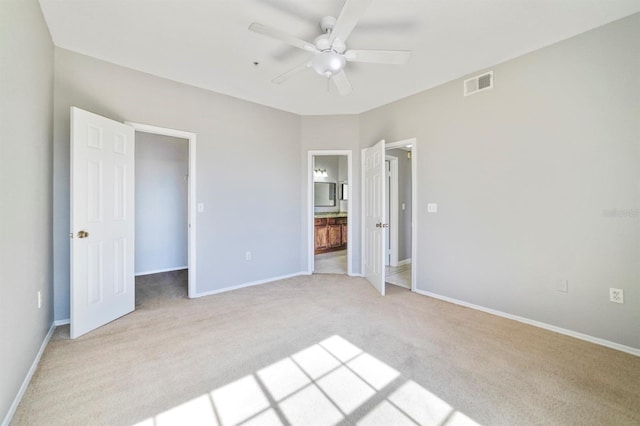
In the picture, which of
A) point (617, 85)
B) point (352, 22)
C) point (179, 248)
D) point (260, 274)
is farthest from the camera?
point (179, 248)

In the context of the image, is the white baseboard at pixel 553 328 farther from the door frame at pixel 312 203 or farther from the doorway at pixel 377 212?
the door frame at pixel 312 203

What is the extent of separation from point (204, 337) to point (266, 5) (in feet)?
8.94

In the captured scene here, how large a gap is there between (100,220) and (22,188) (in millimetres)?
962

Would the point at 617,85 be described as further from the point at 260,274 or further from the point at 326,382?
the point at 260,274

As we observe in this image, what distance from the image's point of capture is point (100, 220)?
2662 millimetres

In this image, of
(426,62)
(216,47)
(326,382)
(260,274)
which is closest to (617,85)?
(426,62)

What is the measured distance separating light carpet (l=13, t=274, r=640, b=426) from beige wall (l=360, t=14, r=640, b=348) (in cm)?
38

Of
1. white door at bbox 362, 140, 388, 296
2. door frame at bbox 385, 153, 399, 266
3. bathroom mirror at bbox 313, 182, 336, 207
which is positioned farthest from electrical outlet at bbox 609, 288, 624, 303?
bathroom mirror at bbox 313, 182, 336, 207

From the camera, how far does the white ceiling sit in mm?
2078

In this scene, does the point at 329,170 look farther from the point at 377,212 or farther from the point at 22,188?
the point at 22,188

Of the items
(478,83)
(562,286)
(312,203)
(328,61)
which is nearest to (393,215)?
(312,203)

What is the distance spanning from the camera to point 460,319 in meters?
2.81

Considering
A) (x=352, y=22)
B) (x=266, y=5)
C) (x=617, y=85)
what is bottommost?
(x=617, y=85)

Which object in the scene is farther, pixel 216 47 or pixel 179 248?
pixel 179 248
